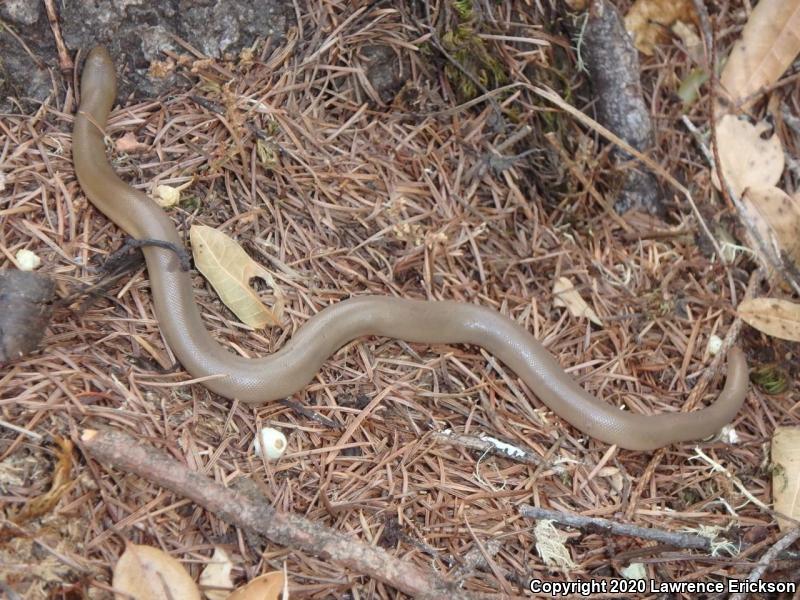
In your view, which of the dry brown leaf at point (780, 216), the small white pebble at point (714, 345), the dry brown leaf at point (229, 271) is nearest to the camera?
the dry brown leaf at point (229, 271)

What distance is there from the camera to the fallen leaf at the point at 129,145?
10.2 feet

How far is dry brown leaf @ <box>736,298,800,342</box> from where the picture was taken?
3.39m

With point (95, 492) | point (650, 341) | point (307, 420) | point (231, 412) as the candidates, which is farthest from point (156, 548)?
point (650, 341)

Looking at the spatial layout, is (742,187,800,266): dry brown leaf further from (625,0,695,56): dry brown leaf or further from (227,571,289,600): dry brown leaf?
(227,571,289,600): dry brown leaf

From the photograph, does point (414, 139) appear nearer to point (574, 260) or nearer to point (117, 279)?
point (574, 260)

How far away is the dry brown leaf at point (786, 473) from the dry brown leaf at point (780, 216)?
3.29 feet

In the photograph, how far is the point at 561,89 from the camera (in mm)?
3641

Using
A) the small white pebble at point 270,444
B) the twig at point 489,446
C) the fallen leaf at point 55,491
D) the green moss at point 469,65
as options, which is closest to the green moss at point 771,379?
the twig at point 489,446

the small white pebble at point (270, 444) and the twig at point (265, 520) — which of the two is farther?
the small white pebble at point (270, 444)

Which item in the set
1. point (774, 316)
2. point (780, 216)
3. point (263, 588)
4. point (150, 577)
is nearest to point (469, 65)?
point (780, 216)

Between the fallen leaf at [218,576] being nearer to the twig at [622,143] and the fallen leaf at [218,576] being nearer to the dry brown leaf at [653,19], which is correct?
the twig at [622,143]

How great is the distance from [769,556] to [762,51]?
2.73 meters

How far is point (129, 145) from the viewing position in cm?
313

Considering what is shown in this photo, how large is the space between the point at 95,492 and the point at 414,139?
7.35 ft
